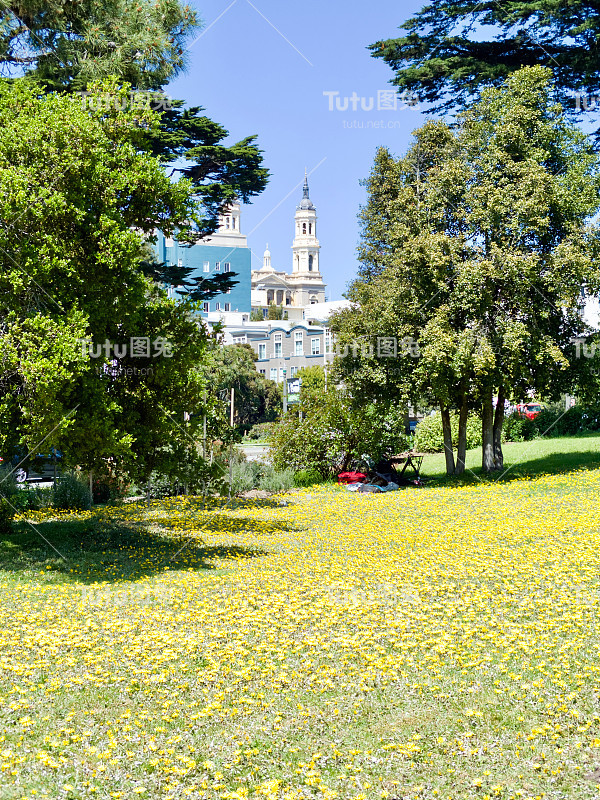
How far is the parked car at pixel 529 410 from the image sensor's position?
33319mm

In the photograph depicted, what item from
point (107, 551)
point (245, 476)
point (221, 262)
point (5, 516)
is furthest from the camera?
point (221, 262)

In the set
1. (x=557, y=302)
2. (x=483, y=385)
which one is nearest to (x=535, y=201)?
(x=557, y=302)

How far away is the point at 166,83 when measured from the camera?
19.3 metres

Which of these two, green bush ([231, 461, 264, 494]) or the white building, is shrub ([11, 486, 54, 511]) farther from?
the white building

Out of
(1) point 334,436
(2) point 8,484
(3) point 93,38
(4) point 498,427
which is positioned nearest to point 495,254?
(4) point 498,427

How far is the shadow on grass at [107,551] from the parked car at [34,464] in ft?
3.99

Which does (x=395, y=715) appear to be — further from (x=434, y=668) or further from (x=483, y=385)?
(x=483, y=385)

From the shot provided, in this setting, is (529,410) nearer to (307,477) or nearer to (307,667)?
(307,477)

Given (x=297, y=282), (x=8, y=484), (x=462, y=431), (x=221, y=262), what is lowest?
(x=8, y=484)

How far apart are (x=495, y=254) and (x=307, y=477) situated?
26.7 ft

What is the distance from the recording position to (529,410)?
3856 centimetres

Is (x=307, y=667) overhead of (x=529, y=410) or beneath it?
beneath

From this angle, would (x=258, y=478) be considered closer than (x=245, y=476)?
No

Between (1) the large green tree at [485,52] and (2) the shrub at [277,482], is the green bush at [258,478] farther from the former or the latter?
(1) the large green tree at [485,52]
